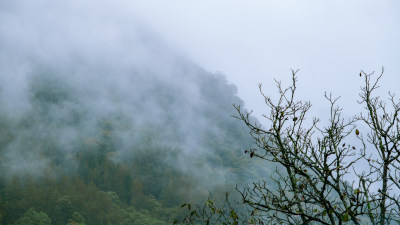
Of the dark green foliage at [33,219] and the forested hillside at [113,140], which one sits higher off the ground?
the forested hillside at [113,140]

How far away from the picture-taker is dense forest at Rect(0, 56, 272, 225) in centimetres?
5600

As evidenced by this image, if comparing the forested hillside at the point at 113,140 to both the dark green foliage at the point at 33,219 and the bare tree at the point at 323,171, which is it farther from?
the bare tree at the point at 323,171

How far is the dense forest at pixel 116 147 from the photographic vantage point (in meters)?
56.0

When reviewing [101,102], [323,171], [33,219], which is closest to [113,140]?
[101,102]

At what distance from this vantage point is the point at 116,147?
9456 centimetres

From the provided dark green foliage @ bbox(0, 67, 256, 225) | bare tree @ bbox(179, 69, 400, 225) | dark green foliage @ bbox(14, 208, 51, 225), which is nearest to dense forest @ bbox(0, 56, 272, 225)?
dark green foliage @ bbox(14, 208, 51, 225)

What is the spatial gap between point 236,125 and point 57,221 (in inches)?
3390

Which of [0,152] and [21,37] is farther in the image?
[21,37]

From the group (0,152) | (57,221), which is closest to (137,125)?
(0,152)

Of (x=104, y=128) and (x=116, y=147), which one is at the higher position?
(x=104, y=128)

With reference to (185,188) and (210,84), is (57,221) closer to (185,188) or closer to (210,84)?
(185,188)

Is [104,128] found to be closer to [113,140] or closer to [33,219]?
[113,140]

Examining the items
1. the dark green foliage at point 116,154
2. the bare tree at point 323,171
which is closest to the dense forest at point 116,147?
the dark green foliage at point 116,154

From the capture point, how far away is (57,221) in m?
47.8
